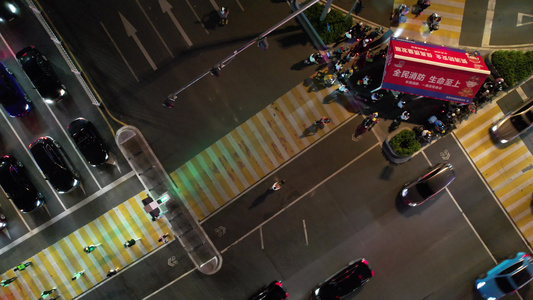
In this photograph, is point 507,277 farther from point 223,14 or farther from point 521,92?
point 223,14

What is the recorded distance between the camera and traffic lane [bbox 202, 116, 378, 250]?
2353 cm

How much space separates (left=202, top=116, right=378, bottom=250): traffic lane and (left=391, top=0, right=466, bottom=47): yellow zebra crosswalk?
7.60m

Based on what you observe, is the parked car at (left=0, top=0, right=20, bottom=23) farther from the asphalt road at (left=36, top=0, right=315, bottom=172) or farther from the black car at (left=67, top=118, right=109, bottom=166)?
the black car at (left=67, top=118, right=109, bottom=166)

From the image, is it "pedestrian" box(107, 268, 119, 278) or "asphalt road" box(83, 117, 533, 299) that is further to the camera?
"asphalt road" box(83, 117, 533, 299)

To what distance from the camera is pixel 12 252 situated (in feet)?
77.2

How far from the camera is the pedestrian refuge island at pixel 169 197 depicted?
22.3 m

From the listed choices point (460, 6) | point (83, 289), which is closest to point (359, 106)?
point (460, 6)

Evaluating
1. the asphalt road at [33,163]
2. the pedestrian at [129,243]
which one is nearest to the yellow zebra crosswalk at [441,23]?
the asphalt road at [33,163]

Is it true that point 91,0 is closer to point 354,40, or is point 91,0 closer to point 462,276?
point 354,40

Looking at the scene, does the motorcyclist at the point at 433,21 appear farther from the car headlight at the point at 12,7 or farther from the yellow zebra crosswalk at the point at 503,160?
the car headlight at the point at 12,7

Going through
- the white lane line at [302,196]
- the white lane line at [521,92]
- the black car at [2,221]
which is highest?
the black car at [2,221]

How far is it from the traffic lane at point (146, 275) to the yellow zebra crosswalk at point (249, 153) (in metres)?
3.38

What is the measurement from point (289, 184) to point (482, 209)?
14.5m

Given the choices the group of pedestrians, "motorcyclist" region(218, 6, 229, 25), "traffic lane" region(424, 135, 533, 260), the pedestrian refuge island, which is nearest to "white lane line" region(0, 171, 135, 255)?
the group of pedestrians
